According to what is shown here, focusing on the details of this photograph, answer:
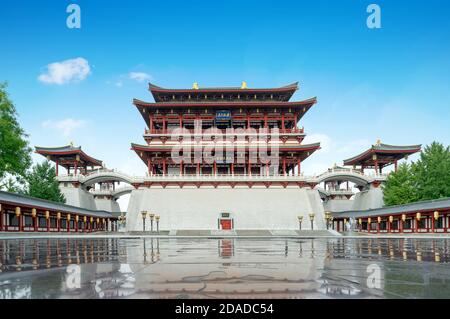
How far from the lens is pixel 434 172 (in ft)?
133

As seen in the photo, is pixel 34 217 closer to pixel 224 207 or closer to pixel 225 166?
pixel 224 207

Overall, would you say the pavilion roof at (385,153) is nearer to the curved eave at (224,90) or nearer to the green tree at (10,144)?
the curved eave at (224,90)

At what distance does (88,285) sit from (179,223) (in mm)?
38275

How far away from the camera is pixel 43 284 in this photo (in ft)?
18.5

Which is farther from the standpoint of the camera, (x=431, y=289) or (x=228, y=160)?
(x=228, y=160)

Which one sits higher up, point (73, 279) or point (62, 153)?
point (62, 153)

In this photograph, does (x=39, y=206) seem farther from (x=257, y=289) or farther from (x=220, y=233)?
(x=257, y=289)

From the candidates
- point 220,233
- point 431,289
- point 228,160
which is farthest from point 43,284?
point 228,160

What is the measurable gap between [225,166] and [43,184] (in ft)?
84.2

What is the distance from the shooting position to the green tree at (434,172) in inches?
1567

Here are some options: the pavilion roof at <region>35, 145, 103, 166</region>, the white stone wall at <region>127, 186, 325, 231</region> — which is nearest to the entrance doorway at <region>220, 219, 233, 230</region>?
the white stone wall at <region>127, 186, 325, 231</region>

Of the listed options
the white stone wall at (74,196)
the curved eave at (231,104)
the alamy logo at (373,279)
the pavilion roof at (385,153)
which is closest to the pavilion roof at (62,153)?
the white stone wall at (74,196)

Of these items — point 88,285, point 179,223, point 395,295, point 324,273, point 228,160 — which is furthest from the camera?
point 228,160

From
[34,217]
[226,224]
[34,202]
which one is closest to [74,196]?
[34,217]
